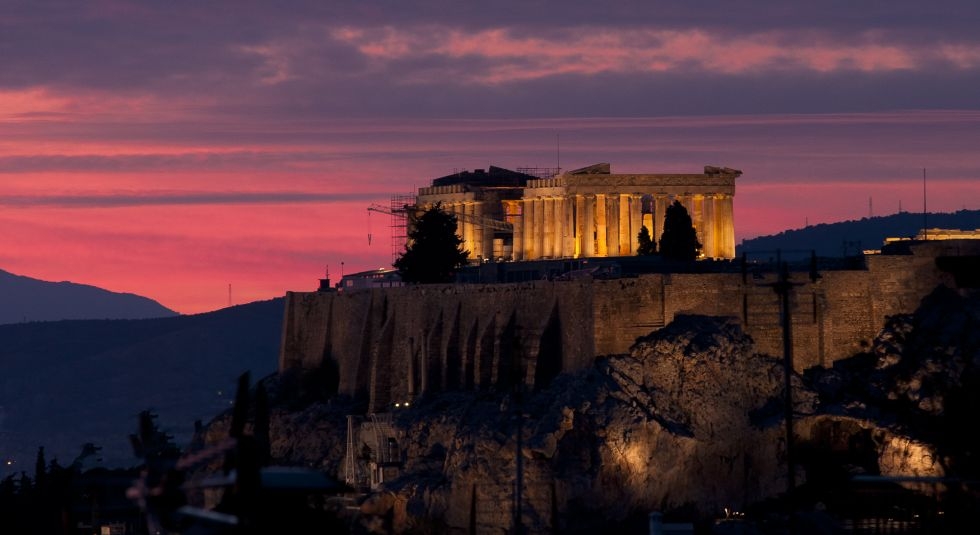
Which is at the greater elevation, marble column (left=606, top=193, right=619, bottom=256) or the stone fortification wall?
marble column (left=606, top=193, right=619, bottom=256)

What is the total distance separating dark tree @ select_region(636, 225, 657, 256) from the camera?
130 metres

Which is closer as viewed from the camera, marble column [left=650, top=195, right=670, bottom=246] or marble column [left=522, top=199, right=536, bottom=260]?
marble column [left=650, top=195, right=670, bottom=246]

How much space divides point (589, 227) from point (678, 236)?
39.6 feet

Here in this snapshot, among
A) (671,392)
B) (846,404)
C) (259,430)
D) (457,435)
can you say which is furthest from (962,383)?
(259,430)

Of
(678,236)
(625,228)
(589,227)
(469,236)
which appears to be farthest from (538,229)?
(678,236)

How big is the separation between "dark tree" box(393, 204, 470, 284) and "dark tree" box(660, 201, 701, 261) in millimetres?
13059

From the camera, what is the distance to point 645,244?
13038 centimetres

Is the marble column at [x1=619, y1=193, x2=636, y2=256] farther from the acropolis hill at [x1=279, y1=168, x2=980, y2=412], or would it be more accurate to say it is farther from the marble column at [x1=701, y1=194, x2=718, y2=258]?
the acropolis hill at [x1=279, y1=168, x2=980, y2=412]

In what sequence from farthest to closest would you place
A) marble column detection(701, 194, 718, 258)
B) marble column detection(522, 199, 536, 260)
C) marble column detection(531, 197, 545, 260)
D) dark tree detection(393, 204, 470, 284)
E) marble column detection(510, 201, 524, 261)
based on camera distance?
marble column detection(510, 201, 524, 261), marble column detection(522, 199, 536, 260), marble column detection(531, 197, 545, 260), marble column detection(701, 194, 718, 258), dark tree detection(393, 204, 470, 284)

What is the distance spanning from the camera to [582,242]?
13562 centimetres

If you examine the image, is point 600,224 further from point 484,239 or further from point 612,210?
point 484,239

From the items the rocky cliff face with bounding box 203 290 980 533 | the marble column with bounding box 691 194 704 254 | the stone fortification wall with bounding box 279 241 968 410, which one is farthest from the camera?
the marble column with bounding box 691 194 704 254

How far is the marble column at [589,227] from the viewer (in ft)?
444

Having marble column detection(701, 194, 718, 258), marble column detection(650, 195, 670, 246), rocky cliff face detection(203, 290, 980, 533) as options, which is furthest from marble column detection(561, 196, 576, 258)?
rocky cliff face detection(203, 290, 980, 533)
